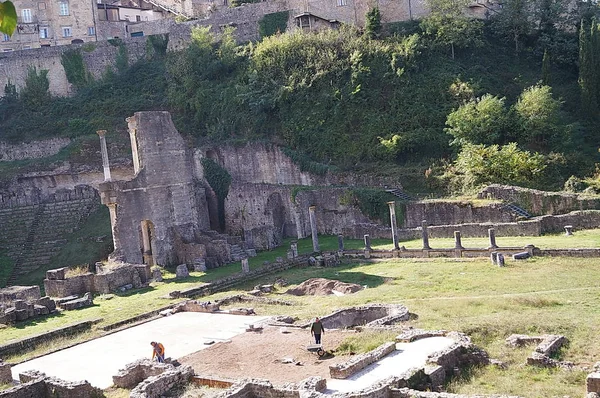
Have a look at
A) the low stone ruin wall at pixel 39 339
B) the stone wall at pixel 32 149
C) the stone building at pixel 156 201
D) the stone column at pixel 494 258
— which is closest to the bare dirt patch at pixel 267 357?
the low stone ruin wall at pixel 39 339

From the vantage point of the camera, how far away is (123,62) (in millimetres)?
62156

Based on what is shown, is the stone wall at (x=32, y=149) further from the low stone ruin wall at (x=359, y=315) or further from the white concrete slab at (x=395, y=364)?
the white concrete slab at (x=395, y=364)

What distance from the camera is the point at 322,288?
2886 centimetres

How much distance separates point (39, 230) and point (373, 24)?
2624cm

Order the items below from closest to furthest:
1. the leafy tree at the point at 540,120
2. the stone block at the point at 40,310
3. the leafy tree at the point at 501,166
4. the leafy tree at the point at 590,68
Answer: the stone block at the point at 40,310 < the leafy tree at the point at 501,166 < the leafy tree at the point at 540,120 < the leafy tree at the point at 590,68

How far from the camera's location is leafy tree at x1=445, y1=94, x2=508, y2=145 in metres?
40.8

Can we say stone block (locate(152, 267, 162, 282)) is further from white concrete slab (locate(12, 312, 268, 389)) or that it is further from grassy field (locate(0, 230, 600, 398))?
white concrete slab (locate(12, 312, 268, 389))

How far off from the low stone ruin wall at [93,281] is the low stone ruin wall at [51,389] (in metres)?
14.3

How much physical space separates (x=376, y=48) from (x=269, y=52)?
7.80 m

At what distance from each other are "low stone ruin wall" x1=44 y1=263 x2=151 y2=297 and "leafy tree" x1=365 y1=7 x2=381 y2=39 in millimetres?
27247

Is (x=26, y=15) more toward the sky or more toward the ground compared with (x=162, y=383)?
more toward the sky

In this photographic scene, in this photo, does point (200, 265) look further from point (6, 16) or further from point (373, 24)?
point (6, 16)

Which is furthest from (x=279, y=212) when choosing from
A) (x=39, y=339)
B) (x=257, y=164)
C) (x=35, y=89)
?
(x=35, y=89)

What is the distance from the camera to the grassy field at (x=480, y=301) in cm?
1611
